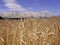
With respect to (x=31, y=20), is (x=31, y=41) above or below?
below

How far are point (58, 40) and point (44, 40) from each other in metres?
0.20

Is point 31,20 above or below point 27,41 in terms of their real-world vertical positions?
above

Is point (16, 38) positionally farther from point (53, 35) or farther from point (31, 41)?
point (53, 35)

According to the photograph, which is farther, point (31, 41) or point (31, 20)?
point (31, 20)

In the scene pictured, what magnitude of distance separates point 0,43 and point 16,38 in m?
0.27

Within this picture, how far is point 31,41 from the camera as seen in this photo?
2361mm

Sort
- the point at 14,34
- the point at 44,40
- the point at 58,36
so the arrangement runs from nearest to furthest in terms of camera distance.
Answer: the point at 44,40, the point at 58,36, the point at 14,34

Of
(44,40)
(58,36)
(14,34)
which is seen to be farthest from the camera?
(14,34)

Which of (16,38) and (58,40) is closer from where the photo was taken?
(58,40)

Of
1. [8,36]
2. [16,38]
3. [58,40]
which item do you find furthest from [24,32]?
[58,40]

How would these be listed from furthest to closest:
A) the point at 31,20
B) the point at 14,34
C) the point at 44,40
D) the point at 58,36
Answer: the point at 31,20, the point at 14,34, the point at 58,36, the point at 44,40

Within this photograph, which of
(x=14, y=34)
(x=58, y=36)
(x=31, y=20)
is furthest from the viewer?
(x=31, y=20)

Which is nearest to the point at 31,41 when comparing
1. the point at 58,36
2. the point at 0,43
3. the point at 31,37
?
the point at 31,37

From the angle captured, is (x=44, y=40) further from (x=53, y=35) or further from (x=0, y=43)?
(x=0, y=43)
